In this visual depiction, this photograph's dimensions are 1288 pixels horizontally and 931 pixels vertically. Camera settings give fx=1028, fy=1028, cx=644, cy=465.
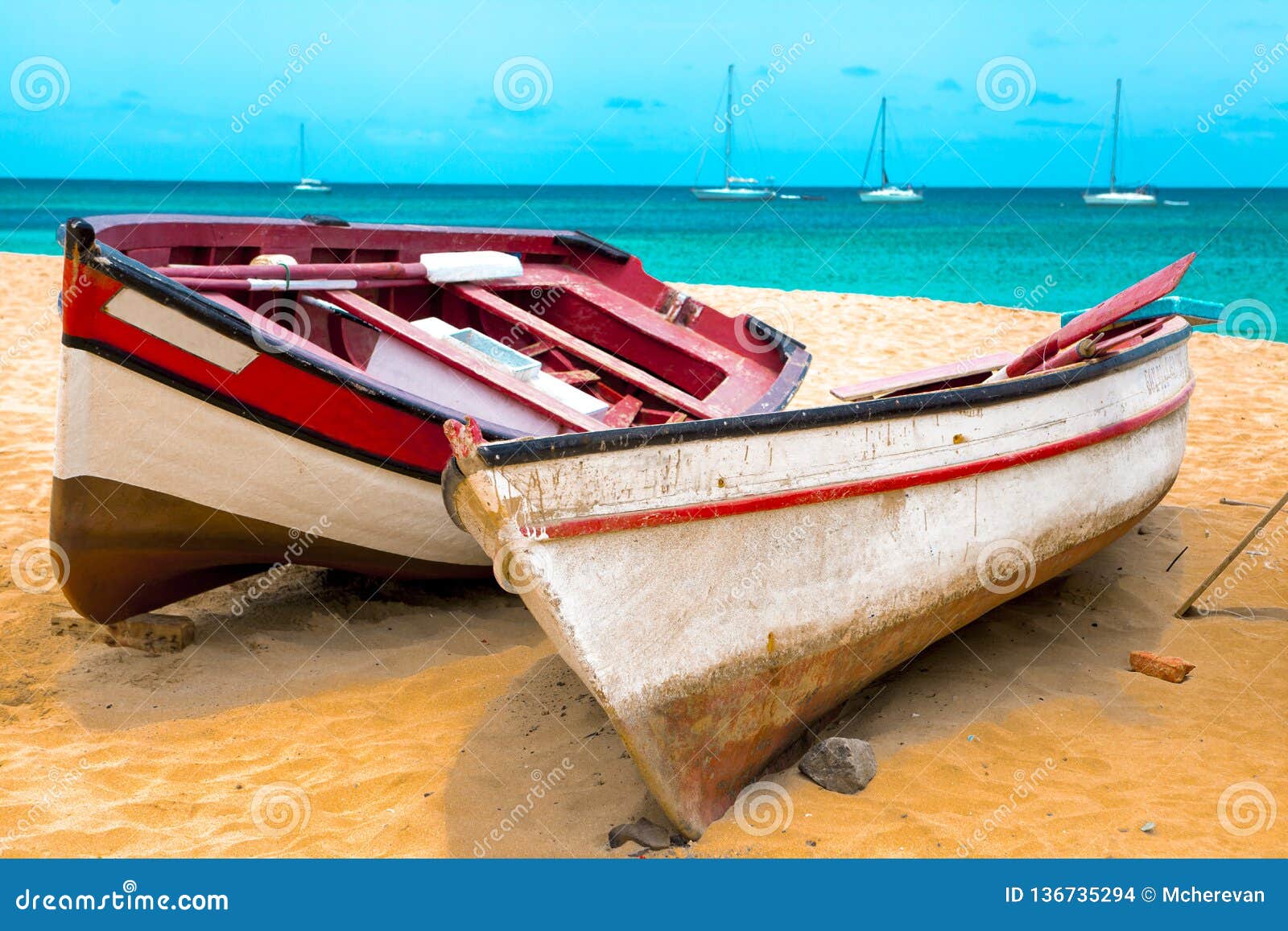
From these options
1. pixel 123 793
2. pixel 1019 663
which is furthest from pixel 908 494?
pixel 123 793

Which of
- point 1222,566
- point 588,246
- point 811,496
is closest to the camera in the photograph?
point 811,496

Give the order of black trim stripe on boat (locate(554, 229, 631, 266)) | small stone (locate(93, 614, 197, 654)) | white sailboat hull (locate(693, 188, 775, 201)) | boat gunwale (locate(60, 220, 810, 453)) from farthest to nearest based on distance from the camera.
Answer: white sailboat hull (locate(693, 188, 775, 201)) < black trim stripe on boat (locate(554, 229, 631, 266)) < small stone (locate(93, 614, 197, 654)) < boat gunwale (locate(60, 220, 810, 453))

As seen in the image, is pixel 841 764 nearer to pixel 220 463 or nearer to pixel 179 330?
pixel 220 463

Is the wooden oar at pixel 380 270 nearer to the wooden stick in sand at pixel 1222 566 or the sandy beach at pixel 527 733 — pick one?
the sandy beach at pixel 527 733

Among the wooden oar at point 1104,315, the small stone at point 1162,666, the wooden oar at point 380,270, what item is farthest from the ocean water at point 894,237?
the wooden oar at point 380,270

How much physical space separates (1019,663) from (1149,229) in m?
47.1

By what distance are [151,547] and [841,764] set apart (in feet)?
8.35

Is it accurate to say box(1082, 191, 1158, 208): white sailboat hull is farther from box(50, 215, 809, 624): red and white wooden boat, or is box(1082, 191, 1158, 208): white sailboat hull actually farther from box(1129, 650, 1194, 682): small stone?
box(1129, 650, 1194, 682): small stone

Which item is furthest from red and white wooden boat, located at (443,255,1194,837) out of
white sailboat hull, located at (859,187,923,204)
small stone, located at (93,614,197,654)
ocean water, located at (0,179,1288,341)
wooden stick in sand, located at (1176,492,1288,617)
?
white sailboat hull, located at (859,187,923,204)

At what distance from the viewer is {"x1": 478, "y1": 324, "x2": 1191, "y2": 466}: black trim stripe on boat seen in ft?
8.46

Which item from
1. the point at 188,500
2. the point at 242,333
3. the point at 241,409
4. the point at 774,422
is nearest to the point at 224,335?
the point at 242,333

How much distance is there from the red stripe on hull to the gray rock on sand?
790mm

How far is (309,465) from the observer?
3.75 meters

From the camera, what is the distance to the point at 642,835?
2910 millimetres
